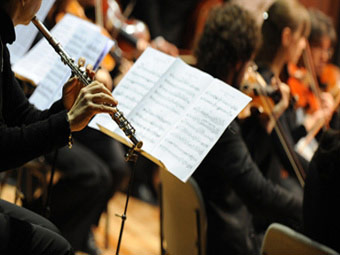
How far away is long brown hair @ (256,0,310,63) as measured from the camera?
2.14 meters

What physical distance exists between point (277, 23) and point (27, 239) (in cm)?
143

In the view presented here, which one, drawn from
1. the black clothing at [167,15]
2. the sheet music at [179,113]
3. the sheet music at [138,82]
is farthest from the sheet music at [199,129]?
the black clothing at [167,15]

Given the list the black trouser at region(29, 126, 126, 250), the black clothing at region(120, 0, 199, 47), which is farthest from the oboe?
the black clothing at region(120, 0, 199, 47)

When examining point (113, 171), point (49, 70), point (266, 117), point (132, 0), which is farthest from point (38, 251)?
point (132, 0)

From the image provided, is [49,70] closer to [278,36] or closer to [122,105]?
[122,105]

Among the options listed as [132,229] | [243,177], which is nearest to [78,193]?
[132,229]

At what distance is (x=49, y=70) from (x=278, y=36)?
96 centimetres

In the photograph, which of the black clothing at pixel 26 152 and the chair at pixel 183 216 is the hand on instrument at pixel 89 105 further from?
the chair at pixel 183 216

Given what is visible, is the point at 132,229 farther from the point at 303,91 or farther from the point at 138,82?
the point at 138,82

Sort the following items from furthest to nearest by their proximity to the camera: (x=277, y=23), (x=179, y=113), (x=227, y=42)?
(x=277, y=23) < (x=227, y=42) < (x=179, y=113)

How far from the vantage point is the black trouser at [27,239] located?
111cm

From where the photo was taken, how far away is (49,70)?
172 cm

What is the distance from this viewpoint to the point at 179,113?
1.37 meters

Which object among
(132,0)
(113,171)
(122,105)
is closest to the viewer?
(122,105)
